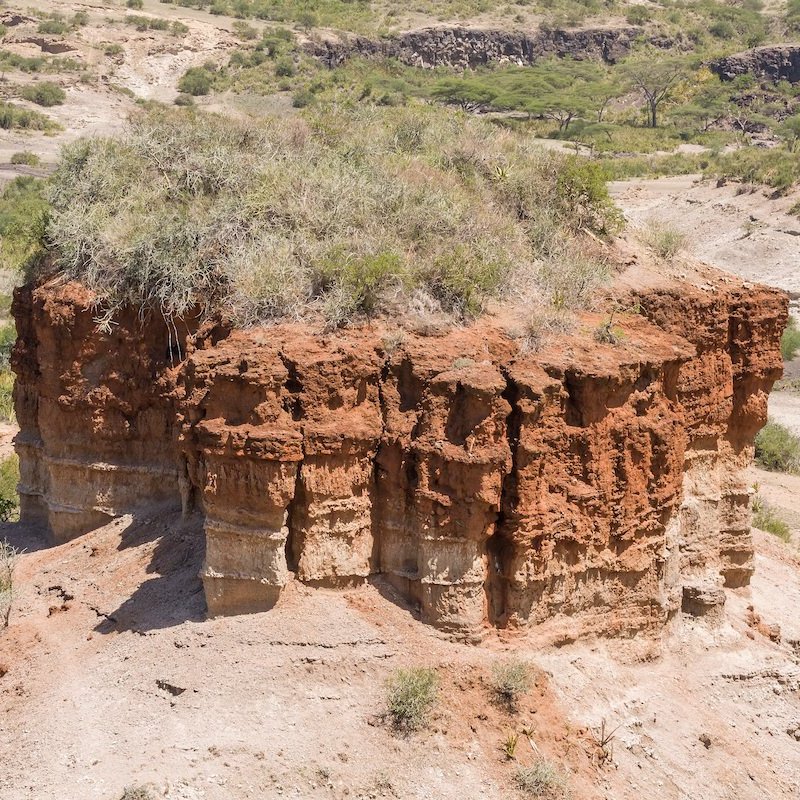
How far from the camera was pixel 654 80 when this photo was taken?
6112 cm

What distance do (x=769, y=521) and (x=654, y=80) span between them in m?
48.1

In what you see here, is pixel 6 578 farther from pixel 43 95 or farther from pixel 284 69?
pixel 284 69

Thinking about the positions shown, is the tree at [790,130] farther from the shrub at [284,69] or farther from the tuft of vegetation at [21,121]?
the tuft of vegetation at [21,121]

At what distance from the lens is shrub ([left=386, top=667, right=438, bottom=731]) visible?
8578mm

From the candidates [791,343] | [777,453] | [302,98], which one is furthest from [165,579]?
[302,98]

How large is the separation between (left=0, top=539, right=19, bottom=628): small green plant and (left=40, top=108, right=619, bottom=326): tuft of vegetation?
2920 mm

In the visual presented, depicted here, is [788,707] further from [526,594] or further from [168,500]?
[168,500]

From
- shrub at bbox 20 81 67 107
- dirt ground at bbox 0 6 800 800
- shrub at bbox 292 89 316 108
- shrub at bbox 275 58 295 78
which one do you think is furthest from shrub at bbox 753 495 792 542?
shrub at bbox 275 58 295 78

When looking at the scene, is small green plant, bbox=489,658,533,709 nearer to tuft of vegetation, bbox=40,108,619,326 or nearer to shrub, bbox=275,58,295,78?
tuft of vegetation, bbox=40,108,619,326

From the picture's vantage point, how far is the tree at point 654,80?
59213 millimetres

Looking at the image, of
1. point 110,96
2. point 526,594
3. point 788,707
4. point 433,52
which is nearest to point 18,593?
point 526,594

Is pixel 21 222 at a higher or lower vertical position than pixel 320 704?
higher

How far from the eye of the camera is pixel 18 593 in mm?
11125

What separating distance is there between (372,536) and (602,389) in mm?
2388
